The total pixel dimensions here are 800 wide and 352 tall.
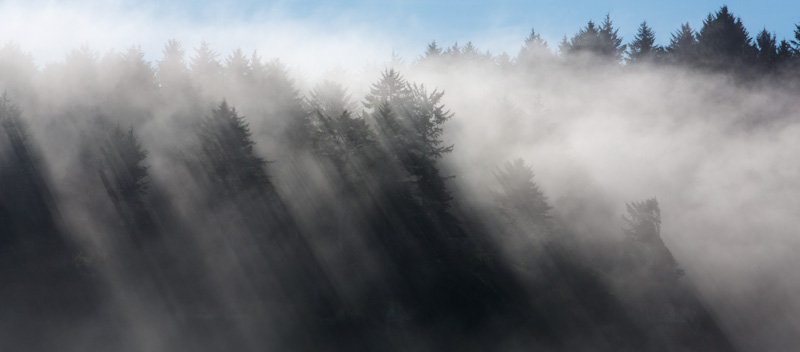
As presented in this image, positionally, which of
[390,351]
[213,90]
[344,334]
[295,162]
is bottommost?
[390,351]

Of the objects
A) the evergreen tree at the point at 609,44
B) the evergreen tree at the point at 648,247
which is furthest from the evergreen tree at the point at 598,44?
the evergreen tree at the point at 648,247

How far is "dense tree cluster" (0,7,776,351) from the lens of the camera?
3812 centimetres

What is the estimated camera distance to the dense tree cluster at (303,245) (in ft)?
125

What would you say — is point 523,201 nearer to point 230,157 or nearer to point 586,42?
point 230,157

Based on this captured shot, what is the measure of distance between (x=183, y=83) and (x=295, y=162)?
20.3 m

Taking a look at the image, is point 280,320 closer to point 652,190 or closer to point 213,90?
point 213,90

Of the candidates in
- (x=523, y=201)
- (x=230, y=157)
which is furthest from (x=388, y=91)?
(x=230, y=157)

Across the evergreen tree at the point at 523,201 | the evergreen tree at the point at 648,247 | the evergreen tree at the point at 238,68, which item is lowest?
the evergreen tree at the point at 648,247

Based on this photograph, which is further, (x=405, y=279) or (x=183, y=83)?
(x=183, y=83)

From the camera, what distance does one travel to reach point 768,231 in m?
60.1

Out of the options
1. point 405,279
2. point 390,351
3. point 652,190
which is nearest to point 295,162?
point 405,279

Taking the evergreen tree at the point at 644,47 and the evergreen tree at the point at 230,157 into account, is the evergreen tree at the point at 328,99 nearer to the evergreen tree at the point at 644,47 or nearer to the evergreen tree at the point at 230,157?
the evergreen tree at the point at 230,157

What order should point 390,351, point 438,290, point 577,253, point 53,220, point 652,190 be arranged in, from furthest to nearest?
point 652,190 → point 577,253 → point 53,220 → point 438,290 → point 390,351

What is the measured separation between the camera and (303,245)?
43750 mm
